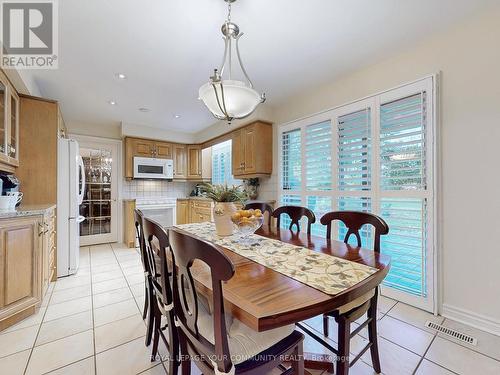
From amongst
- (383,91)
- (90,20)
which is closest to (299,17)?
(383,91)

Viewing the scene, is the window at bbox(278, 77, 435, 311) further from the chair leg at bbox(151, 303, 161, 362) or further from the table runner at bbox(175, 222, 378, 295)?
the chair leg at bbox(151, 303, 161, 362)

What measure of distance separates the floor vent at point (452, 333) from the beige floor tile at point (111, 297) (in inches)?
111

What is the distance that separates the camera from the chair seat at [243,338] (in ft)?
3.18

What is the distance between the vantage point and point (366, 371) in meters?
1.45

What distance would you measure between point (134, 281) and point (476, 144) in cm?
372

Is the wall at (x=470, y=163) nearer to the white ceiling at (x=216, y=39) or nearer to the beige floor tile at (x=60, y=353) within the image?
the white ceiling at (x=216, y=39)

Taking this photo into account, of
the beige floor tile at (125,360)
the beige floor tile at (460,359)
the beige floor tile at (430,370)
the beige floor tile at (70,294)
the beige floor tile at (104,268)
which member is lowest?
the beige floor tile at (125,360)

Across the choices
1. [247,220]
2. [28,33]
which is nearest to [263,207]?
[247,220]

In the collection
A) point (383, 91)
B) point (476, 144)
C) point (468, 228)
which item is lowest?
point (468, 228)

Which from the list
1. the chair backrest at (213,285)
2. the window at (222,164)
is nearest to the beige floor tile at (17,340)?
the chair backrest at (213,285)

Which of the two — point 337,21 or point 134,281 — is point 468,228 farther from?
point 134,281

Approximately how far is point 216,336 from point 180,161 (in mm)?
4834

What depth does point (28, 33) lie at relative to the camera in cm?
194

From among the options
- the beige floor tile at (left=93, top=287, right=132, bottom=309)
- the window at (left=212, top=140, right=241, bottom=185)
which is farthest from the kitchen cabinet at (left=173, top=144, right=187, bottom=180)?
the beige floor tile at (left=93, top=287, right=132, bottom=309)
